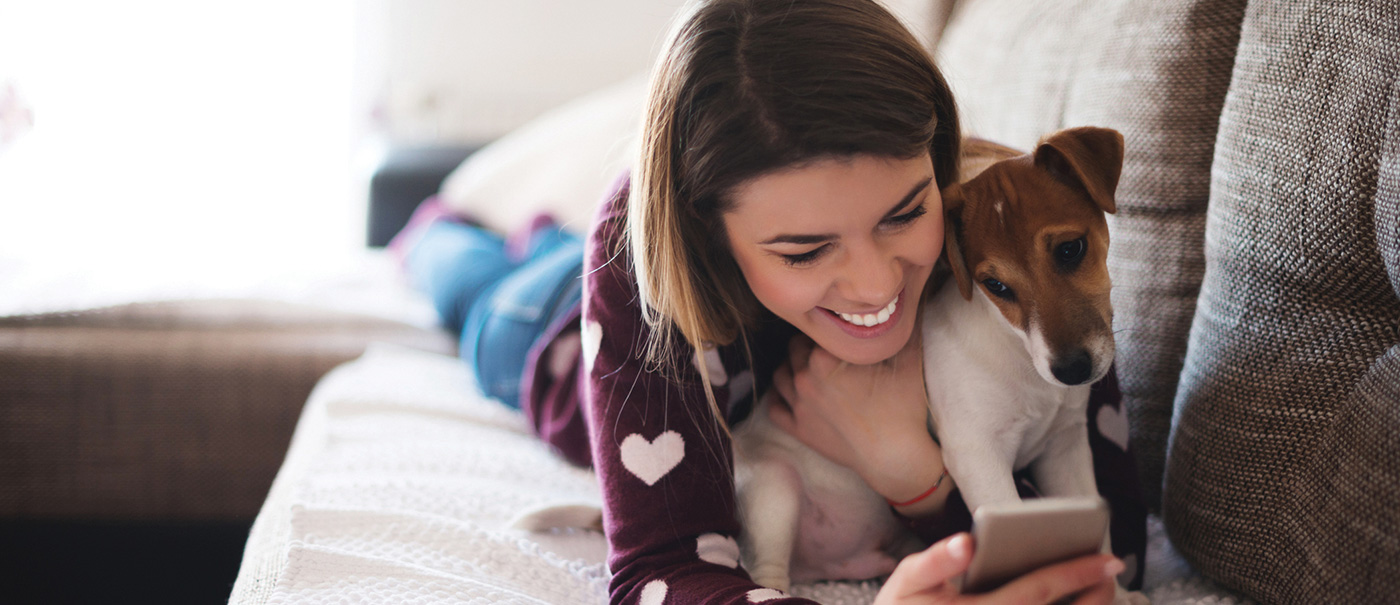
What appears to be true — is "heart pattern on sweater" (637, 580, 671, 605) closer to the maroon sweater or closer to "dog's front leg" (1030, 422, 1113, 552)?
the maroon sweater

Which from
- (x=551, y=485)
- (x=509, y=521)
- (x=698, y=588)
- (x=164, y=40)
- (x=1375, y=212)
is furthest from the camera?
(x=164, y=40)

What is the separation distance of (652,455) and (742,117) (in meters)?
0.36

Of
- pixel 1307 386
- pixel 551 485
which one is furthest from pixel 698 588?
pixel 1307 386

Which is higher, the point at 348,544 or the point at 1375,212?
the point at 1375,212

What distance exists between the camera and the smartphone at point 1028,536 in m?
0.61

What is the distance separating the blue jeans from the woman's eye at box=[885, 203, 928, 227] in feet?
2.14

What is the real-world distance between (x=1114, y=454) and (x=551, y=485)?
2.35 feet

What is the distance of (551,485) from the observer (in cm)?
124

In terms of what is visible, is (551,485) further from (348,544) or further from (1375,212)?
(1375,212)

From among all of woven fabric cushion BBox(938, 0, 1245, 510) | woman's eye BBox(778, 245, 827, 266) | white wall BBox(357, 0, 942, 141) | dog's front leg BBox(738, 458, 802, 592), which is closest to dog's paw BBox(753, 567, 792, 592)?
dog's front leg BBox(738, 458, 802, 592)

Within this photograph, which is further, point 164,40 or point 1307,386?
point 164,40

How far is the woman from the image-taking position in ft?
2.68

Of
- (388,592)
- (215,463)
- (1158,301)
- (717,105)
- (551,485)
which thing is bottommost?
(215,463)

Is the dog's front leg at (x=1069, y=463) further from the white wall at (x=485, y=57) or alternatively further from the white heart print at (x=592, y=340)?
the white wall at (x=485, y=57)
